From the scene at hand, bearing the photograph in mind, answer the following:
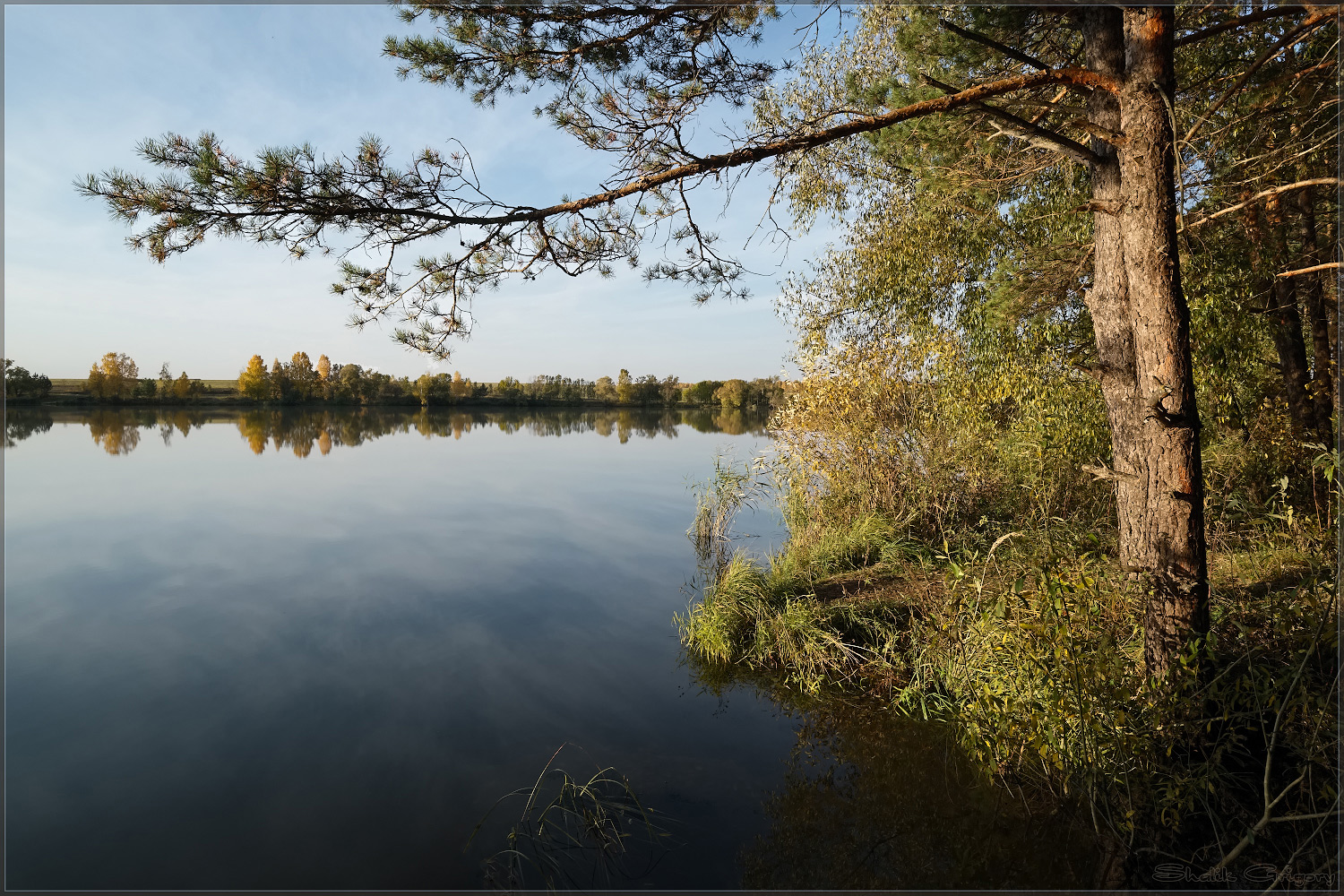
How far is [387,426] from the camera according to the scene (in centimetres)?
4041

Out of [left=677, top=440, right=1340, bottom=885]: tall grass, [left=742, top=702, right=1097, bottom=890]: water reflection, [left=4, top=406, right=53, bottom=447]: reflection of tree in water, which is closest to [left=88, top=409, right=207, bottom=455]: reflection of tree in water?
[left=4, top=406, right=53, bottom=447]: reflection of tree in water

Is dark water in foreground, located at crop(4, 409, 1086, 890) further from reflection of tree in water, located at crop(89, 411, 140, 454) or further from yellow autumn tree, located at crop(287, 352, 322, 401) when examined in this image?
yellow autumn tree, located at crop(287, 352, 322, 401)

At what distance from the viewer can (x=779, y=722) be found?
5074mm

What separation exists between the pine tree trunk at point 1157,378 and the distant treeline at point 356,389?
42.2 meters

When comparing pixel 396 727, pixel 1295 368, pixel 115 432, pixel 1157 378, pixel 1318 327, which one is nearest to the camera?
pixel 1157 378

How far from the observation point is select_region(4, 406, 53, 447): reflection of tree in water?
28.3 m

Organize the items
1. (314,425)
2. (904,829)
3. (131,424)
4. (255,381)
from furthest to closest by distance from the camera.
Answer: (255,381) < (314,425) < (131,424) < (904,829)

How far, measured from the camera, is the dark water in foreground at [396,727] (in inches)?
139

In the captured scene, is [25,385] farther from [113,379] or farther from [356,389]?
[356,389]

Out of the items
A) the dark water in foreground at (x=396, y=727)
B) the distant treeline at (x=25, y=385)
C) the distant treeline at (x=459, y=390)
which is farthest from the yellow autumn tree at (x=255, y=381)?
the dark water in foreground at (x=396, y=727)

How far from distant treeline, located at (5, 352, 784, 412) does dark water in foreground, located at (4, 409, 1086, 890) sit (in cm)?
3732

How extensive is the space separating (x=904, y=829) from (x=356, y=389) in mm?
62509

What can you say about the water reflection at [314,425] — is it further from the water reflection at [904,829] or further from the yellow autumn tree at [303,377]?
the water reflection at [904,829]

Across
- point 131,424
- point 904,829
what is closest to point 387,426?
point 131,424
